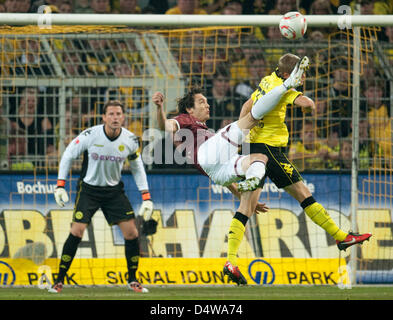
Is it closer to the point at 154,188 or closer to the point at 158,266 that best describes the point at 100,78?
the point at 154,188

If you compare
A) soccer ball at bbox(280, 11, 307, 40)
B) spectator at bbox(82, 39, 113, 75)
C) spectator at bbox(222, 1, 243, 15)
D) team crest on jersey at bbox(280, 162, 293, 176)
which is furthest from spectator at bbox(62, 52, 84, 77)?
team crest on jersey at bbox(280, 162, 293, 176)

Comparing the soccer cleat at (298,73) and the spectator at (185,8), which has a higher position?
the spectator at (185,8)

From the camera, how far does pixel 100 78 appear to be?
11.3 meters

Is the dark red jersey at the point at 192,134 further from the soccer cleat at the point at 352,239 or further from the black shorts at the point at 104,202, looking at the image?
the soccer cleat at the point at 352,239

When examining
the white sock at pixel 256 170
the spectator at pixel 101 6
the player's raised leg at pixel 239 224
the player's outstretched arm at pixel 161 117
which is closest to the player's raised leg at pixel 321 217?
the player's raised leg at pixel 239 224

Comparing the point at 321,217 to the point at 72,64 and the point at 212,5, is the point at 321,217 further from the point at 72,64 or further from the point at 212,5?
the point at 212,5

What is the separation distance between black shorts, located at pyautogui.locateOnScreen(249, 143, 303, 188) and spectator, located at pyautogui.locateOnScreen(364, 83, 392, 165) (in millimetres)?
3062

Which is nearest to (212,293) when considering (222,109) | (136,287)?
(136,287)

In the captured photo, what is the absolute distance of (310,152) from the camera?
11.5m

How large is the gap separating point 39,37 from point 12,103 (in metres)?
0.98

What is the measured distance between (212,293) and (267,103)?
2.59 m

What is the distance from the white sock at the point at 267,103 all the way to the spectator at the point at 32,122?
402 centimetres

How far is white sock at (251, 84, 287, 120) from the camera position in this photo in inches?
321

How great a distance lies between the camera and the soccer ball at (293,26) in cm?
904
